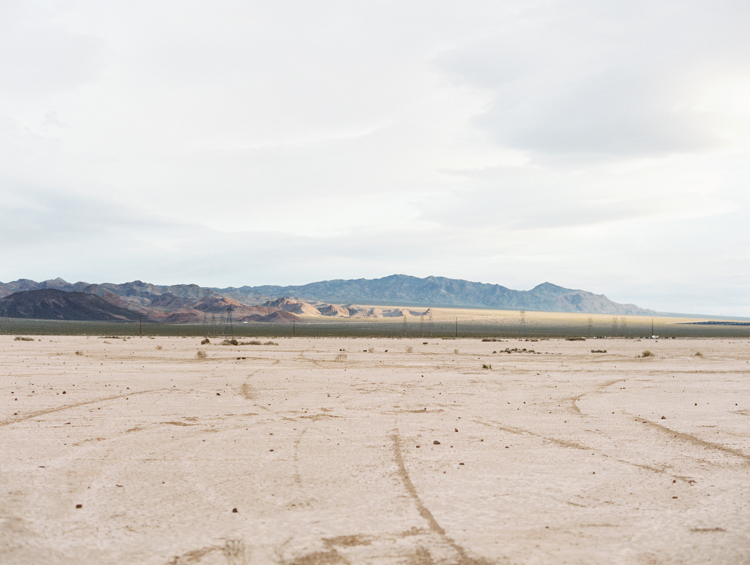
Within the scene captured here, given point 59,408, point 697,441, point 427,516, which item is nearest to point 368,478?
point 427,516

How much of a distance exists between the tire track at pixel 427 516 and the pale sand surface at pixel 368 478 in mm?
30

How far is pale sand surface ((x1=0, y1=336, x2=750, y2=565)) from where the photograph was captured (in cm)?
596

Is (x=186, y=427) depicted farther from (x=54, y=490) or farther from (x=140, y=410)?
(x=54, y=490)

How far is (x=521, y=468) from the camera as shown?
921 cm

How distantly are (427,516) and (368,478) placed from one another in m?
1.84

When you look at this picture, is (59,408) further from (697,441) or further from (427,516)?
(697,441)

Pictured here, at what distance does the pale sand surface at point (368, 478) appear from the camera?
5.96 meters

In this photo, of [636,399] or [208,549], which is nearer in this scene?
[208,549]

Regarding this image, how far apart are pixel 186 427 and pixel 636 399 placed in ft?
44.3

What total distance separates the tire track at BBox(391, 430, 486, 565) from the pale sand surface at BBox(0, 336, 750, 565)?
3cm

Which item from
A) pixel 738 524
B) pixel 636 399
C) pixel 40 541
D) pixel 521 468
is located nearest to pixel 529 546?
pixel 738 524

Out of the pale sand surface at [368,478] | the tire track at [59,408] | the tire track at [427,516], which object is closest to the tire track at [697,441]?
the pale sand surface at [368,478]

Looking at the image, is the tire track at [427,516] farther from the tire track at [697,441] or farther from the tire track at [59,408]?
the tire track at [59,408]

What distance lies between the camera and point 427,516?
685 centimetres
